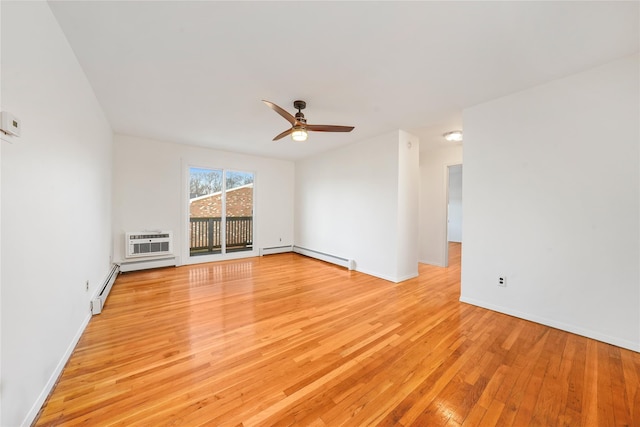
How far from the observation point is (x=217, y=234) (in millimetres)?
5570

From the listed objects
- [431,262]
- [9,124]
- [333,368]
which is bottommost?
[333,368]

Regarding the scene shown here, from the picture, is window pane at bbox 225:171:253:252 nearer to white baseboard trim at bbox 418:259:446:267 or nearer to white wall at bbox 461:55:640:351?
white baseboard trim at bbox 418:259:446:267

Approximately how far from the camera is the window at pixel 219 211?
5.28 meters

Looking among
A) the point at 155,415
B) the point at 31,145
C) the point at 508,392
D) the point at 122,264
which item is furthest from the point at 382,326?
the point at 122,264

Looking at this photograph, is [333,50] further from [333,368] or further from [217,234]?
[217,234]

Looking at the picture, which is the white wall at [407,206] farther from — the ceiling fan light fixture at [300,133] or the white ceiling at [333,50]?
the ceiling fan light fixture at [300,133]

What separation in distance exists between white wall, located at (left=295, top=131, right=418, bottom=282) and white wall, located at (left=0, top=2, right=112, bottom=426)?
3.86 metres

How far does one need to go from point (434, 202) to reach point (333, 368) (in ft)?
14.0

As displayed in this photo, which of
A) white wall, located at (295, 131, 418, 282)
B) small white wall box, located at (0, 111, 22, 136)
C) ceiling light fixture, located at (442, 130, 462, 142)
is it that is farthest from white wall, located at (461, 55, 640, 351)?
small white wall box, located at (0, 111, 22, 136)

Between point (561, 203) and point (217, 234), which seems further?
point (217, 234)

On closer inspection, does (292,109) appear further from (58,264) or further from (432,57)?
(58,264)

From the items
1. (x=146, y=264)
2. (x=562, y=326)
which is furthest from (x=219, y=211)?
(x=562, y=326)

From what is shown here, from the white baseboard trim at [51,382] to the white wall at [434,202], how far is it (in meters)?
5.49

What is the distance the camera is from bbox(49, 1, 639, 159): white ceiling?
1.62m
